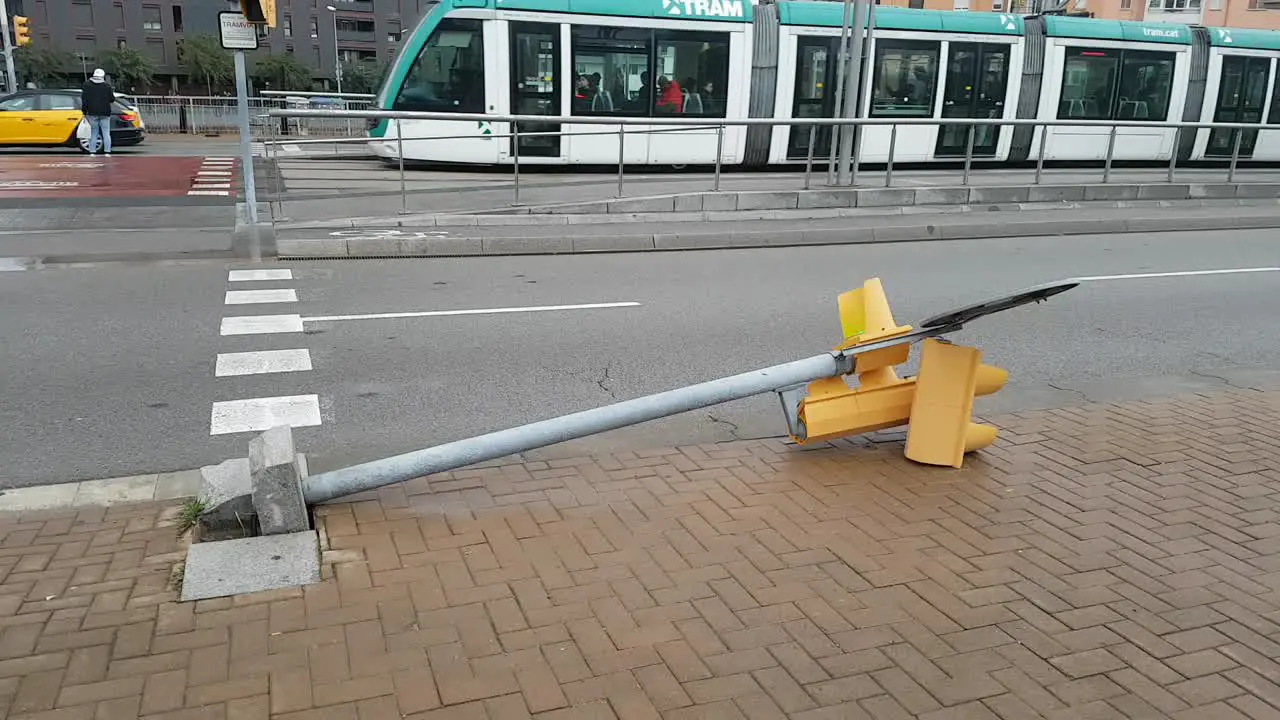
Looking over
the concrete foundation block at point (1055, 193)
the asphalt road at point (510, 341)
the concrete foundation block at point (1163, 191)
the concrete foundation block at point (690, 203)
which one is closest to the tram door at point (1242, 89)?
the concrete foundation block at point (1163, 191)

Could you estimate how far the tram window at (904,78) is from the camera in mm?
20031

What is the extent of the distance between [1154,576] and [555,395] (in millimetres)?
3691

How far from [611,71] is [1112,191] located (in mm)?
9512

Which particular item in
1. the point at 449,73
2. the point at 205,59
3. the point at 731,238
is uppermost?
the point at 205,59

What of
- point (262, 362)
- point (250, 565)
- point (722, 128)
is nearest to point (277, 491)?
point (250, 565)

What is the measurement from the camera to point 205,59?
64625mm

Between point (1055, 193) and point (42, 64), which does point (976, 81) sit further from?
point (42, 64)

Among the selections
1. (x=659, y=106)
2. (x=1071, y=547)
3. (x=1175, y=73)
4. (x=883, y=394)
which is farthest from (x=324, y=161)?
(x=1175, y=73)

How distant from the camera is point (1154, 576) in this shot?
4004 millimetres

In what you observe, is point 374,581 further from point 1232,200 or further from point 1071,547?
point 1232,200

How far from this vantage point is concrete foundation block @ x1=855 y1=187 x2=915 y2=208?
15.3 meters

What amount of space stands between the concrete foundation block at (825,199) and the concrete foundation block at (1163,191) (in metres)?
5.95

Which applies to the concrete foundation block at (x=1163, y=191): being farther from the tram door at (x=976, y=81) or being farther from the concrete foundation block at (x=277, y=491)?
the concrete foundation block at (x=277, y=491)

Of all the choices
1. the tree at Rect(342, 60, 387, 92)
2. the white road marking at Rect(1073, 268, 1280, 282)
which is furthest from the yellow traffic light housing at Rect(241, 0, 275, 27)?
the tree at Rect(342, 60, 387, 92)
